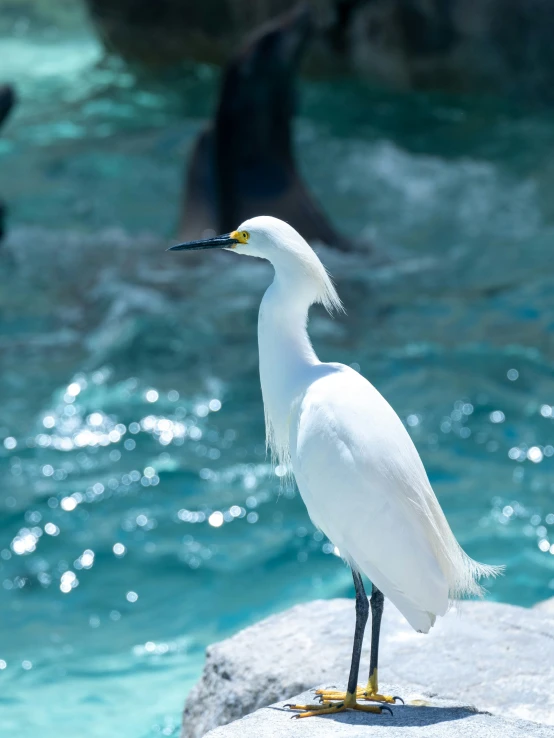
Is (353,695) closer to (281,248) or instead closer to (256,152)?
(281,248)

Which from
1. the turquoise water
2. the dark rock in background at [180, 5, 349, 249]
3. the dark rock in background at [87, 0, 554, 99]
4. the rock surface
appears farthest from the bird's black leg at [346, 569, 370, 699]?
the dark rock in background at [87, 0, 554, 99]

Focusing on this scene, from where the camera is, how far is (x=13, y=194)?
379 inches

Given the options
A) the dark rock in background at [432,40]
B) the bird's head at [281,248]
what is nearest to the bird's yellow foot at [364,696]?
the bird's head at [281,248]

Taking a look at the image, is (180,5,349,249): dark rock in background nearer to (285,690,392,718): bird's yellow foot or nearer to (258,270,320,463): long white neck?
(258,270,320,463): long white neck

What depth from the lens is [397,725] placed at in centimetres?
248

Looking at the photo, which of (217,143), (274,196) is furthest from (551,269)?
(217,143)

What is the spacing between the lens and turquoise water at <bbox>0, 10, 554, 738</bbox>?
4512 millimetres

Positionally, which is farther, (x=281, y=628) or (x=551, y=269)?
(x=551, y=269)

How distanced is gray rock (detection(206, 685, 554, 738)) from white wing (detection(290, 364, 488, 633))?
0.67ft

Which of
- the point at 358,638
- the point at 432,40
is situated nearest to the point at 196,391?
the point at 358,638

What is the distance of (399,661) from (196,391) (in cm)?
323

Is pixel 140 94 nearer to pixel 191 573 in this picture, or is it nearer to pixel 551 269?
pixel 551 269

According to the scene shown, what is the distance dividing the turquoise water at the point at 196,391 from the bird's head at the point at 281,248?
1835 mm

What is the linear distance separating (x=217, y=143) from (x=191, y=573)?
3.82m
